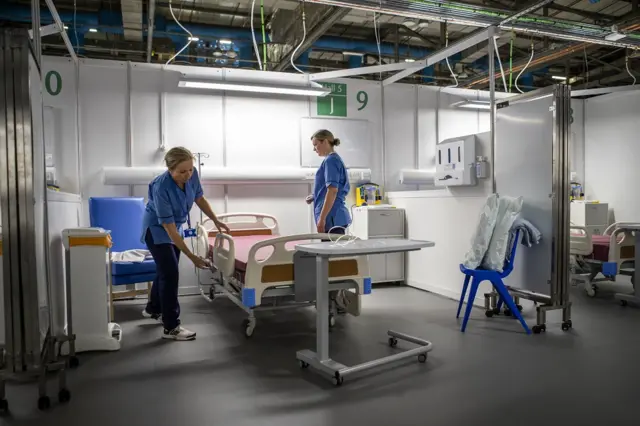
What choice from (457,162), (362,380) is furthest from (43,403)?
(457,162)

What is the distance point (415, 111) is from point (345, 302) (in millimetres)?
3627

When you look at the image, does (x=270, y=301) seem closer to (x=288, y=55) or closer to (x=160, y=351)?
(x=160, y=351)

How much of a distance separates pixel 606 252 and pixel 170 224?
15.2 feet

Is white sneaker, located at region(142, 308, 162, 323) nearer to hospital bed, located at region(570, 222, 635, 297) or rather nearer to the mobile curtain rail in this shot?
the mobile curtain rail

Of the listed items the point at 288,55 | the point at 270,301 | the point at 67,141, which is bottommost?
the point at 270,301

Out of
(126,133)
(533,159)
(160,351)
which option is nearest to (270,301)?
(160,351)

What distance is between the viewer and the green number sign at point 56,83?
5203 mm

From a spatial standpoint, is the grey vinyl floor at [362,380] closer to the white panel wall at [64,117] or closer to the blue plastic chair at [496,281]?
the blue plastic chair at [496,281]

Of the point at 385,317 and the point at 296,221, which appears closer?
the point at 385,317

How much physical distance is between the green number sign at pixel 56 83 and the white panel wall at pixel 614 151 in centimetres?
769

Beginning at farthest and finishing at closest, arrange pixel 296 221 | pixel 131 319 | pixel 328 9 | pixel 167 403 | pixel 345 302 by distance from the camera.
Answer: pixel 296 221 → pixel 328 9 → pixel 131 319 → pixel 345 302 → pixel 167 403

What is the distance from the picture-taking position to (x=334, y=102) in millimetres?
6328

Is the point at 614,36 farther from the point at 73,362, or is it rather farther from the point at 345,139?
the point at 73,362

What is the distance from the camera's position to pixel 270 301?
5.36 metres
